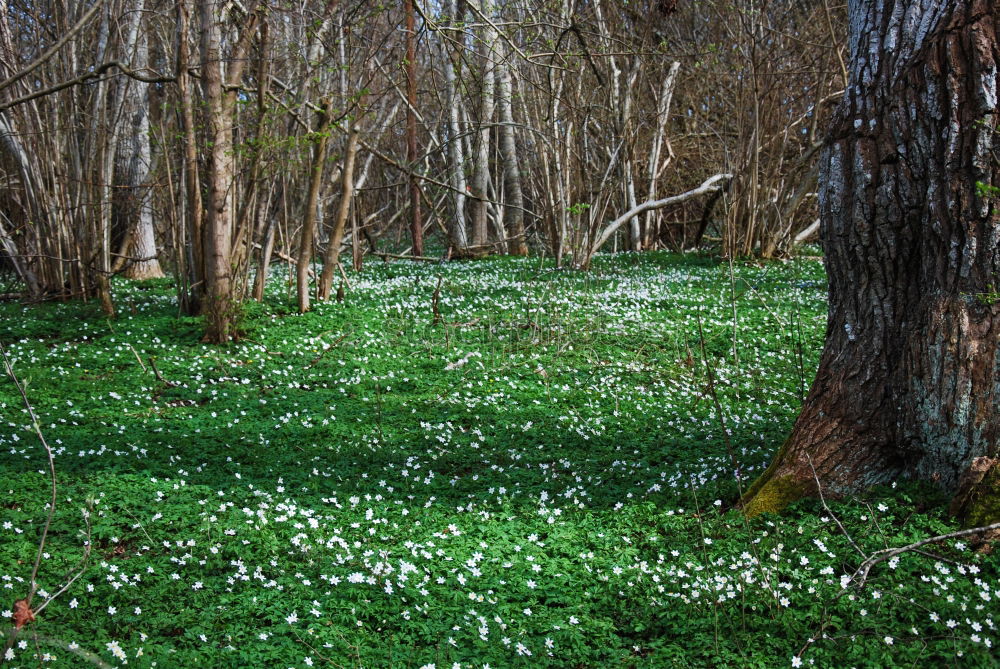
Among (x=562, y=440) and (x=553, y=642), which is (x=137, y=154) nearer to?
(x=562, y=440)

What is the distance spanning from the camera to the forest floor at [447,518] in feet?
11.3

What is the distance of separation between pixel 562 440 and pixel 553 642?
9.20ft

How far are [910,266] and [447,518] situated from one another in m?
3.16

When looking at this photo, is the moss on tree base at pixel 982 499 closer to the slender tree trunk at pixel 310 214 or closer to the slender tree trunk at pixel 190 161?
the slender tree trunk at pixel 310 214

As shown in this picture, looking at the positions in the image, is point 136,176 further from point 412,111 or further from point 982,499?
point 982,499

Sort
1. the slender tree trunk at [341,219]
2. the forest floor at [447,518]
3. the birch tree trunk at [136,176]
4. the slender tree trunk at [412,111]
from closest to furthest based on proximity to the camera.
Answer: the forest floor at [447,518]
the slender tree trunk at [341,219]
the slender tree trunk at [412,111]
the birch tree trunk at [136,176]

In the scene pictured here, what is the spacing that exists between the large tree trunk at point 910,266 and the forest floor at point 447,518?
0.89ft

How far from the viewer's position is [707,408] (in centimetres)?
693

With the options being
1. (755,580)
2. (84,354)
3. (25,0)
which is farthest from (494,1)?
(755,580)

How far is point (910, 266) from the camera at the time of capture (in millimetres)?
4176

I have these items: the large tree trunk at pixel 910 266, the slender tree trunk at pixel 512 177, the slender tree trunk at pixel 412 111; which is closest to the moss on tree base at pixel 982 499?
the large tree trunk at pixel 910 266

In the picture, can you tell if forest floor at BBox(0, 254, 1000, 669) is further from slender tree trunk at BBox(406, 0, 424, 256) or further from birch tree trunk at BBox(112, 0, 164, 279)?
Answer: birch tree trunk at BBox(112, 0, 164, 279)

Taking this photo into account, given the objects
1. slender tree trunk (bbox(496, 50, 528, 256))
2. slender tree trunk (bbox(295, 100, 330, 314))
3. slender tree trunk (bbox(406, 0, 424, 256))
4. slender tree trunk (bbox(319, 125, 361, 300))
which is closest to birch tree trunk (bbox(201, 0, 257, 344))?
slender tree trunk (bbox(295, 100, 330, 314))

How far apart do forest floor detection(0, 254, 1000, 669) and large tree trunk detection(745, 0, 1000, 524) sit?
271 mm
